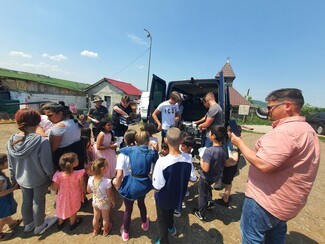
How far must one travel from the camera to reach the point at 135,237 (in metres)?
2.44

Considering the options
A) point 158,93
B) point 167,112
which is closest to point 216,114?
point 167,112

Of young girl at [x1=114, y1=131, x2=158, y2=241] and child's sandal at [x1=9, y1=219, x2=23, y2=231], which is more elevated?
young girl at [x1=114, y1=131, x2=158, y2=241]

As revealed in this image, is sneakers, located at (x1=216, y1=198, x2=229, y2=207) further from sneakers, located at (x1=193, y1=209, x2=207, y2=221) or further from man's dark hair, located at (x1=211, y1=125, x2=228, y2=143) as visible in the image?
man's dark hair, located at (x1=211, y1=125, x2=228, y2=143)

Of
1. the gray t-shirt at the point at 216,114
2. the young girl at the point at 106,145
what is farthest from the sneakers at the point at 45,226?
the gray t-shirt at the point at 216,114

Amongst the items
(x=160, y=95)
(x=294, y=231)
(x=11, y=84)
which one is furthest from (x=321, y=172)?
(x=11, y=84)

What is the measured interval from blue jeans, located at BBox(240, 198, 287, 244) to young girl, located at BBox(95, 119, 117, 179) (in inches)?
101

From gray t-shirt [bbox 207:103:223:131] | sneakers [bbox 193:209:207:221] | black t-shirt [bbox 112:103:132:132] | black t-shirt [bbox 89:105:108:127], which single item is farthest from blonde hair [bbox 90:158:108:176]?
black t-shirt [bbox 89:105:108:127]

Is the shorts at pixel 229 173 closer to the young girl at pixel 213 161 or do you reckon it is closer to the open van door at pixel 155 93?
the young girl at pixel 213 161

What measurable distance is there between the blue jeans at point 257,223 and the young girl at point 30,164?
245 cm

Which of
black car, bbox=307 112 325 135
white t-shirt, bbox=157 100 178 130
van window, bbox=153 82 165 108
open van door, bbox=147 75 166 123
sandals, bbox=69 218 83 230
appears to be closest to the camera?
sandals, bbox=69 218 83 230

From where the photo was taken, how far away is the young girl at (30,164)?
81.4 inches

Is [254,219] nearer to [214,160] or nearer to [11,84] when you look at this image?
[214,160]

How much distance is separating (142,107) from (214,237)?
1168 centimetres

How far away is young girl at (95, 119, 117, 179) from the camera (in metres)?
3.30
